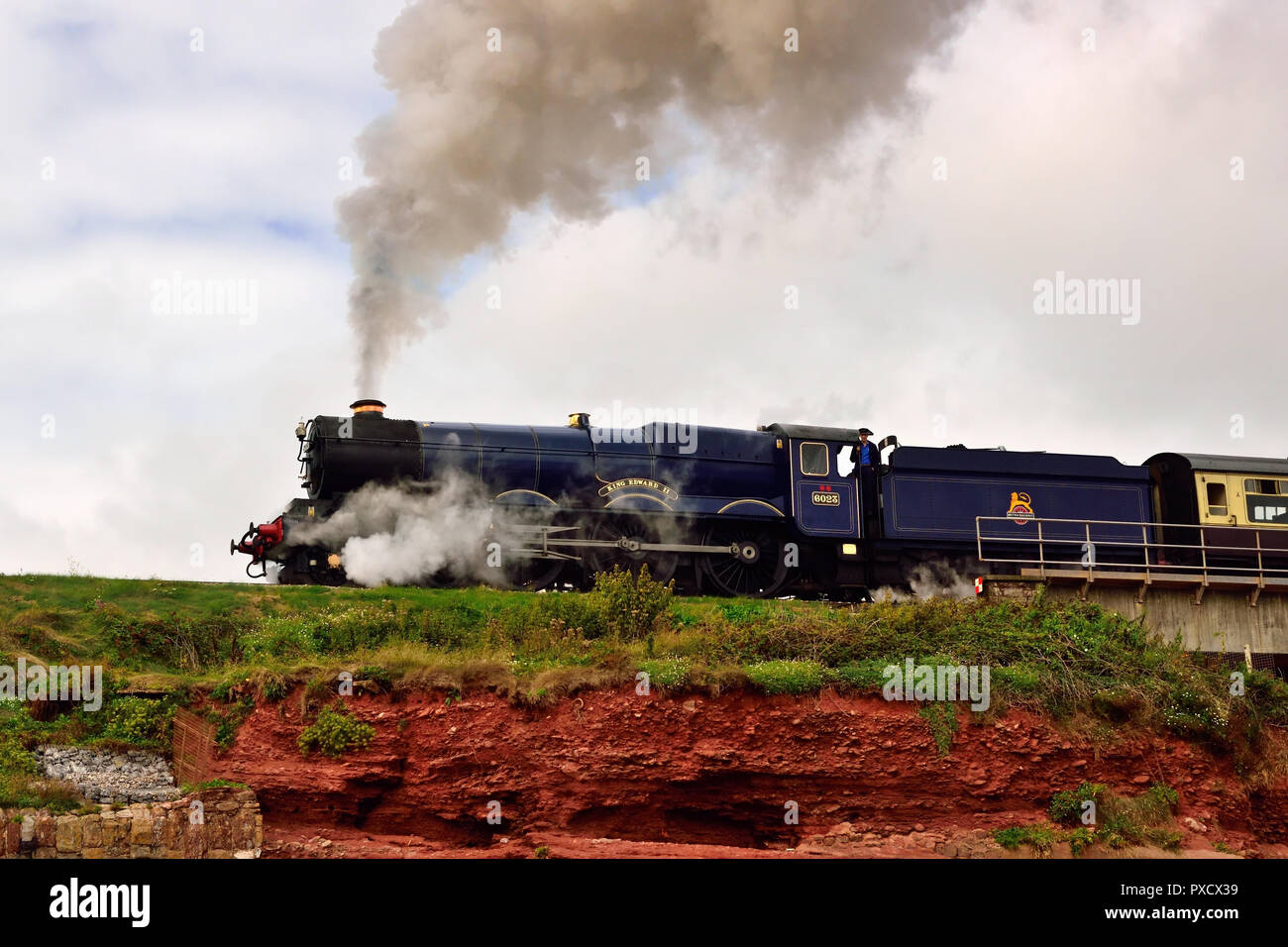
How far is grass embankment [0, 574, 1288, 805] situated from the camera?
54.5ft

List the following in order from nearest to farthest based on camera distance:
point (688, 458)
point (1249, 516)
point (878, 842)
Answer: point (878, 842) → point (688, 458) → point (1249, 516)

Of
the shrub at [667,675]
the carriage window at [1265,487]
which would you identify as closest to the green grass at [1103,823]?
the shrub at [667,675]

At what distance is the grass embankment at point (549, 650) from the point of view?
1662 centimetres

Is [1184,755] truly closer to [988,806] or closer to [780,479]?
[988,806]

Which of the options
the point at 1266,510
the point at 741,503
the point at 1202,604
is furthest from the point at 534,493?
the point at 1266,510

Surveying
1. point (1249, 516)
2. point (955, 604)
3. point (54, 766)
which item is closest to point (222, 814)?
point (54, 766)

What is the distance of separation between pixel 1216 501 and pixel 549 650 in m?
17.6

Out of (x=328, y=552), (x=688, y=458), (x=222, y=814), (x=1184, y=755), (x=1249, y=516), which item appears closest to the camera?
(x=222, y=814)

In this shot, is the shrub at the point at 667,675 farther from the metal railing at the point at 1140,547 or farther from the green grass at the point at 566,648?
the metal railing at the point at 1140,547

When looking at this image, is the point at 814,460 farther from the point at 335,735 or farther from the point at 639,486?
the point at 335,735

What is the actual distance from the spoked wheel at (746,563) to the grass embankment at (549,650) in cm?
413

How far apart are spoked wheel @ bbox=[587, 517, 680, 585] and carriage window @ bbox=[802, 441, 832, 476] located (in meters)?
3.59

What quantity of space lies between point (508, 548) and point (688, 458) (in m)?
4.45

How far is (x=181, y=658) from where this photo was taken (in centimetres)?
1795
